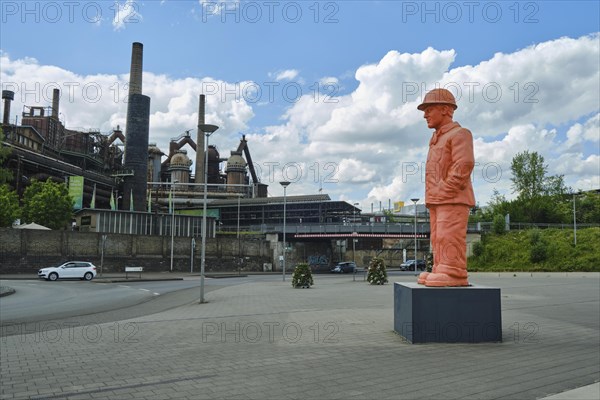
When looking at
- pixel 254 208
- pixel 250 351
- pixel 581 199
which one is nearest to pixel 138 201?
pixel 254 208

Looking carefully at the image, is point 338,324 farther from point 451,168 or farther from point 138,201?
point 138,201

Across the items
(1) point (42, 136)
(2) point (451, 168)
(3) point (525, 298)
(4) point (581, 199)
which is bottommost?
(3) point (525, 298)

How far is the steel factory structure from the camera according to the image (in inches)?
2462

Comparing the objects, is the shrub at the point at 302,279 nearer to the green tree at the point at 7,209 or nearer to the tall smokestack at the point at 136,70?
the green tree at the point at 7,209

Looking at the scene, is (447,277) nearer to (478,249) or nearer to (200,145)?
(478,249)

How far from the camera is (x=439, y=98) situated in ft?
34.3

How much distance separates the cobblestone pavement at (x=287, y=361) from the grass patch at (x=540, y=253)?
29.8m

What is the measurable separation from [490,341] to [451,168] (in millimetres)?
3521

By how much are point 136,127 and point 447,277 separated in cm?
6940

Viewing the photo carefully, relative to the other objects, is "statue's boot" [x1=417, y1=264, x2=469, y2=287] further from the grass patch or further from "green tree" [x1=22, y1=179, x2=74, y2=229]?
"green tree" [x1=22, y1=179, x2=74, y2=229]

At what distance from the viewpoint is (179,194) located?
97562 mm

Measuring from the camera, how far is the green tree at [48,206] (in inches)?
2071

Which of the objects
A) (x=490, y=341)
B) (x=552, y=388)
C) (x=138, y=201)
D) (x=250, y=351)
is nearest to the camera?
(x=552, y=388)

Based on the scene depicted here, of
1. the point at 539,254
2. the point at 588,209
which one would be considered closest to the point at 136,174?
the point at 539,254
